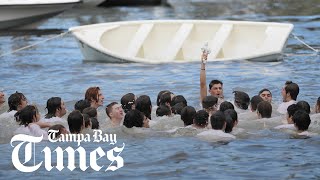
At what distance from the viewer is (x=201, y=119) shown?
13.2 meters

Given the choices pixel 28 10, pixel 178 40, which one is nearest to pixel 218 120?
pixel 178 40

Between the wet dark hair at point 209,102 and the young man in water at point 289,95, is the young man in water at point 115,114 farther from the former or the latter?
the young man in water at point 289,95

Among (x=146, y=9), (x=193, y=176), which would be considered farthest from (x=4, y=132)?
(x=146, y=9)

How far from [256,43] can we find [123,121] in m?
9.19

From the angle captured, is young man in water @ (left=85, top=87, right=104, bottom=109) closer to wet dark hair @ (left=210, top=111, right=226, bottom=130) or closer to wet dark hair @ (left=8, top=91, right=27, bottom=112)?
wet dark hair @ (left=8, top=91, right=27, bottom=112)

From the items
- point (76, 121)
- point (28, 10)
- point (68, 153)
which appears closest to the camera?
point (68, 153)

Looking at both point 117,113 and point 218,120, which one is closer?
point 218,120

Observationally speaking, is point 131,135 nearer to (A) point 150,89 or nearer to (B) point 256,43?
(A) point 150,89

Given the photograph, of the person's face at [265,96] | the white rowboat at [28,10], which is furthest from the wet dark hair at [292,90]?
the white rowboat at [28,10]

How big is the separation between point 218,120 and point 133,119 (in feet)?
4.20

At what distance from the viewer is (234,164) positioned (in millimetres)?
11984

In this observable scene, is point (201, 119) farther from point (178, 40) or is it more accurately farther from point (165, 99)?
point (178, 40)

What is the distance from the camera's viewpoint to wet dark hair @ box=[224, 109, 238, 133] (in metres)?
13.2

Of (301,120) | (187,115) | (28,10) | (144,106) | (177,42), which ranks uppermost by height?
(28,10)
